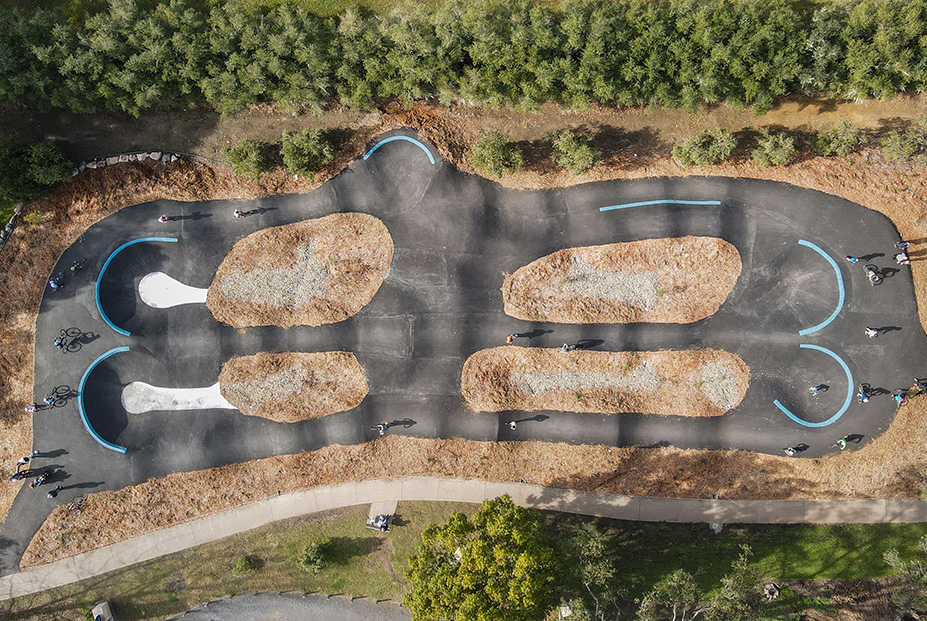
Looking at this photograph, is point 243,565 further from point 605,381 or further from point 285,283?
point 605,381

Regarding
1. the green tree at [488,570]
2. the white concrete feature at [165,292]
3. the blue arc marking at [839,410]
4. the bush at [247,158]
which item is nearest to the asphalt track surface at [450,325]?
the blue arc marking at [839,410]

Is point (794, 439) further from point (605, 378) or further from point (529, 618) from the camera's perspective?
point (529, 618)

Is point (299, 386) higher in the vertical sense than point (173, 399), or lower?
higher

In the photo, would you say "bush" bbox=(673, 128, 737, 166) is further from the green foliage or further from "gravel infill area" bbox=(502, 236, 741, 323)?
the green foliage

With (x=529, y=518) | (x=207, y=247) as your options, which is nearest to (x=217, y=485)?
(x=207, y=247)

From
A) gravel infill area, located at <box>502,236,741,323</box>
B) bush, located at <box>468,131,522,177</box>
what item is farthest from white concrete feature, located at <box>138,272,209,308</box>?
gravel infill area, located at <box>502,236,741,323</box>

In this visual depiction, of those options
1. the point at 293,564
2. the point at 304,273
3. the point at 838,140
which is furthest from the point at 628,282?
the point at 293,564
